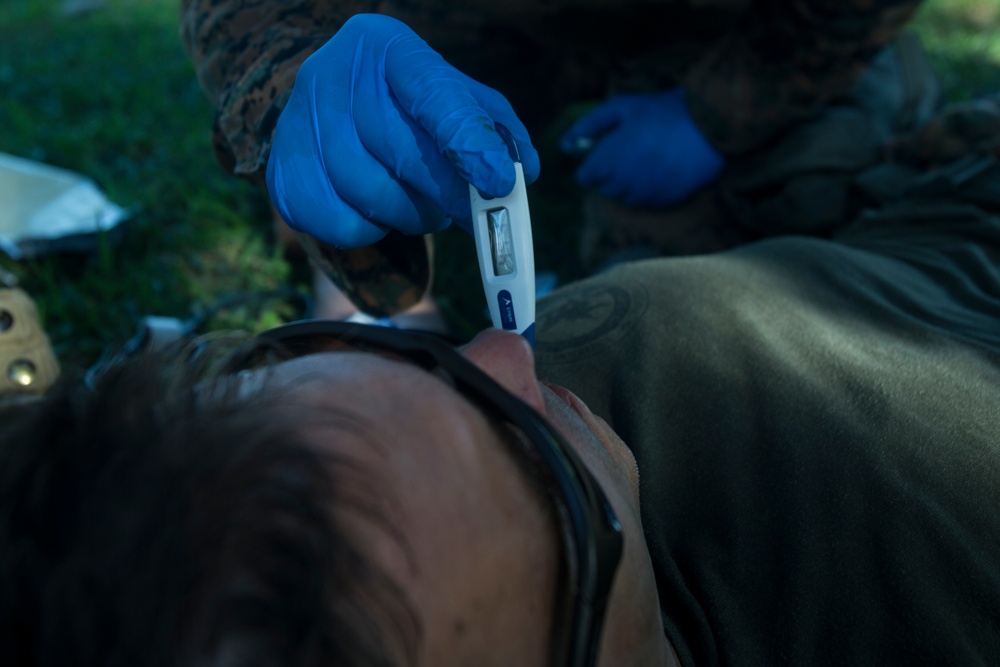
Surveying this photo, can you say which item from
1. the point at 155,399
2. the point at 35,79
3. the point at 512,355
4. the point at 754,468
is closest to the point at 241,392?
the point at 155,399

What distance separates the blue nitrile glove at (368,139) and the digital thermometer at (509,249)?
4.2 inches

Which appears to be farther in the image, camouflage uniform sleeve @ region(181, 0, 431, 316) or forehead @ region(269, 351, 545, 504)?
camouflage uniform sleeve @ region(181, 0, 431, 316)

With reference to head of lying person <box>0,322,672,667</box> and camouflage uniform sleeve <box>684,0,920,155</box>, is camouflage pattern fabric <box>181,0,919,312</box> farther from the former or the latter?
head of lying person <box>0,322,672,667</box>

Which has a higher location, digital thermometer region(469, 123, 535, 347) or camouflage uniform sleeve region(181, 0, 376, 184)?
camouflage uniform sleeve region(181, 0, 376, 184)

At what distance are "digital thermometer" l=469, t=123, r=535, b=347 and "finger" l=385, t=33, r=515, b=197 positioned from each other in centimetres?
3

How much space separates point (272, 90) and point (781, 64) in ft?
4.56

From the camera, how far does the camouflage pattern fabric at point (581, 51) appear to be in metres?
1.37

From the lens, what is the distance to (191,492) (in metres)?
0.57

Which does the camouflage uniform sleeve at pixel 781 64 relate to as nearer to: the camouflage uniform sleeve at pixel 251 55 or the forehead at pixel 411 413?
the camouflage uniform sleeve at pixel 251 55

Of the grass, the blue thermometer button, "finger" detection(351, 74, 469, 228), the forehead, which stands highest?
"finger" detection(351, 74, 469, 228)

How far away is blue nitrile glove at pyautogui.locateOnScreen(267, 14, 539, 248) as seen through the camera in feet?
3.40

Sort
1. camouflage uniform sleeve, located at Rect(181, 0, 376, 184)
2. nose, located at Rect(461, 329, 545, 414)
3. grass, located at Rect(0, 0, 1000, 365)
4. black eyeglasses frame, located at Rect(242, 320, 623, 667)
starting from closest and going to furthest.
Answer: black eyeglasses frame, located at Rect(242, 320, 623, 667) < nose, located at Rect(461, 329, 545, 414) < camouflage uniform sleeve, located at Rect(181, 0, 376, 184) < grass, located at Rect(0, 0, 1000, 365)

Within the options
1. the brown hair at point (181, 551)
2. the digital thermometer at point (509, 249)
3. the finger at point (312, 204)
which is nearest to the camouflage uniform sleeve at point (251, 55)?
the finger at point (312, 204)

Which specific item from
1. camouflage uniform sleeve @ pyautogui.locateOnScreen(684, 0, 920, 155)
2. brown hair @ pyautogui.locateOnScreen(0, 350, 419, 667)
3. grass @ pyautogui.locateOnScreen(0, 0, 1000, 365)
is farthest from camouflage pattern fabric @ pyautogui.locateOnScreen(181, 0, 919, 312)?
brown hair @ pyautogui.locateOnScreen(0, 350, 419, 667)
